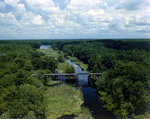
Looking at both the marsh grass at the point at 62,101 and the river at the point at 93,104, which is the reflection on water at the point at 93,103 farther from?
the marsh grass at the point at 62,101

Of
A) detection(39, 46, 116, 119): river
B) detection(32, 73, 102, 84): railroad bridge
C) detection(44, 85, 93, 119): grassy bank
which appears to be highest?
detection(32, 73, 102, 84): railroad bridge

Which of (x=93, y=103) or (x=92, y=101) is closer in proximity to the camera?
(x=93, y=103)

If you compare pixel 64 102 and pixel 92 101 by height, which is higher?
pixel 64 102

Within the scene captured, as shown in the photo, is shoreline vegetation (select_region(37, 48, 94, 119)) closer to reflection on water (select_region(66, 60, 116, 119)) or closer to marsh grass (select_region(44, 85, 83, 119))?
marsh grass (select_region(44, 85, 83, 119))

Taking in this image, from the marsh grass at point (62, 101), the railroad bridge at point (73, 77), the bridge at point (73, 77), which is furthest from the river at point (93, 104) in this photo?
the bridge at point (73, 77)

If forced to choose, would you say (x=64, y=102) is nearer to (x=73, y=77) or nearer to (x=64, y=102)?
(x=64, y=102)

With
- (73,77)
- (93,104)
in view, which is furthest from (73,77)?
(93,104)

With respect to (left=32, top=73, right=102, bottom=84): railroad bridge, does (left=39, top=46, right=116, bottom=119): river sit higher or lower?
lower

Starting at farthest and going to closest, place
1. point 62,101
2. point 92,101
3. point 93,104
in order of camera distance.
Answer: point 92,101 → point 62,101 → point 93,104

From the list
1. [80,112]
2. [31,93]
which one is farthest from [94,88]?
[31,93]

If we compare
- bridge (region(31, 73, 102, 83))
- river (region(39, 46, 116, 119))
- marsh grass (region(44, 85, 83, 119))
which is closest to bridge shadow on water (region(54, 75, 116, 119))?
river (region(39, 46, 116, 119))
